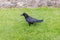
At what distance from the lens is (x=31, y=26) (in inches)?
215

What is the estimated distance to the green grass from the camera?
4.95 meters

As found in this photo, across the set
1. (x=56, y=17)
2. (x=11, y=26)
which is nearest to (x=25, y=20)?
(x=11, y=26)

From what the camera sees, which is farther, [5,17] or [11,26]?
[5,17]

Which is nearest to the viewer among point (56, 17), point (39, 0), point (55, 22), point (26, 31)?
point (26, 31)

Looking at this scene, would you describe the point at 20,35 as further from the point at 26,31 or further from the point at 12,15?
the point at 12,15

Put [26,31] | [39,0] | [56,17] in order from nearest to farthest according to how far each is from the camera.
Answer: [26,31] → [56,17] → [39,0]

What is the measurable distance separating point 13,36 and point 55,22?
1.40m

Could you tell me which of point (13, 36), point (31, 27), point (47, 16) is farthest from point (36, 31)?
point (47, 16)

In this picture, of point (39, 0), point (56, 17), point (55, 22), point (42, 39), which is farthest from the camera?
point (39, 0)

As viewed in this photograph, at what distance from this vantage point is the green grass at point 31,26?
4954 mm

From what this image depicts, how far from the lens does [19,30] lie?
5254mm

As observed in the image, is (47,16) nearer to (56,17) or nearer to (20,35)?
(56,17)

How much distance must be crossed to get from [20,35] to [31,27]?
0.54 m

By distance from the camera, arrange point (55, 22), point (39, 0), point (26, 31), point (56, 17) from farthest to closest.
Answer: point (39, 0)
point (56, 17)
point (55, 22)
point (26, 31)
